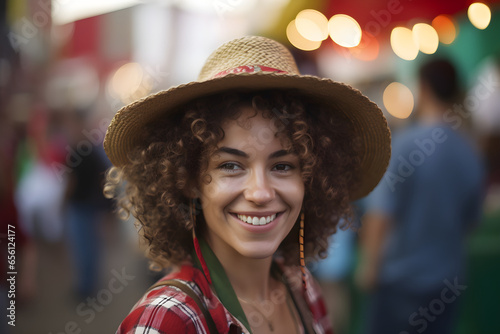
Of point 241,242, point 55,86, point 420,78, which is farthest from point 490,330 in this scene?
point 55,86

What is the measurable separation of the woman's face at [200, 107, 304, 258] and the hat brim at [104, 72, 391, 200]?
0.45 ft

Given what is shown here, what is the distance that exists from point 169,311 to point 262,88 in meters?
0.77

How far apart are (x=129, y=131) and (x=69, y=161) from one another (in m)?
3.82

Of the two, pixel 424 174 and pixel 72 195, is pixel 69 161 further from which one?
pixel 424 174

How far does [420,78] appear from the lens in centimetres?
303

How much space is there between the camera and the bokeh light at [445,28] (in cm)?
345

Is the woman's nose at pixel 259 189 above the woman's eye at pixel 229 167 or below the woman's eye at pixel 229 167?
below

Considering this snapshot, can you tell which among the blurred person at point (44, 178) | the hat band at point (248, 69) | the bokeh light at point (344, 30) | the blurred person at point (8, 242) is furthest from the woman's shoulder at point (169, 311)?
the blurred person at point (44, 178)

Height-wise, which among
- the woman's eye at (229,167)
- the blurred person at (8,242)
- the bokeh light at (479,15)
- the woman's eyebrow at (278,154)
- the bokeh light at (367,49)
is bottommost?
the blurred person at (8,242)

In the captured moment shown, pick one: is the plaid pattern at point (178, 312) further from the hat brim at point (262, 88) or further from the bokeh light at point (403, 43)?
the bokeh light at point (403, 43)

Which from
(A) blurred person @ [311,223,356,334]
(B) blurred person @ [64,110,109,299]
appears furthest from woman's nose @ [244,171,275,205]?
(B) blurred person @ [64,110,109,299]

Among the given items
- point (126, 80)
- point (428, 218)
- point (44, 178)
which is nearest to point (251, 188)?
point (428, 218)

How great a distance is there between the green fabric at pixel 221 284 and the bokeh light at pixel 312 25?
2.77 m

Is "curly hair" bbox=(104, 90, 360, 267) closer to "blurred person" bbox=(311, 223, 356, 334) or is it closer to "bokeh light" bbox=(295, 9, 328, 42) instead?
"blurred person" bbox=(311, 223, 356, 334)
